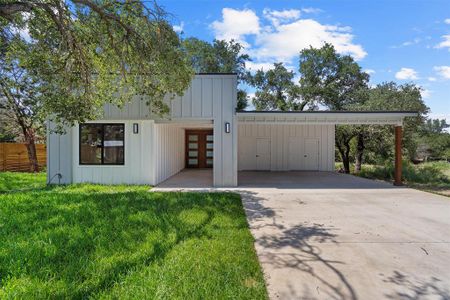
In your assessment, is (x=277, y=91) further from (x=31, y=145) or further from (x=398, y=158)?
(x=31, y=145)

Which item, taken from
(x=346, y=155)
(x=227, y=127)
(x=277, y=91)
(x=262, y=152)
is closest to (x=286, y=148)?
(x=262, y=152)

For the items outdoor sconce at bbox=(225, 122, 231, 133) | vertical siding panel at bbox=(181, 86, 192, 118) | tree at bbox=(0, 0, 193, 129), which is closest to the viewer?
tree at bbox=(0, 0, 193, 129)

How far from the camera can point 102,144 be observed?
9930 mm

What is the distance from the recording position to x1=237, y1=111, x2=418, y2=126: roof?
995 centimetres

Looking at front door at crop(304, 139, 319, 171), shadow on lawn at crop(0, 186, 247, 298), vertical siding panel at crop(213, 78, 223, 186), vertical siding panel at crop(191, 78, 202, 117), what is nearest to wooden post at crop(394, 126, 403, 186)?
front door at crop(304, 139, 319, 171)

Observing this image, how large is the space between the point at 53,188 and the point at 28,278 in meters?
6.92

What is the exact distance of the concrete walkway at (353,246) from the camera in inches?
117

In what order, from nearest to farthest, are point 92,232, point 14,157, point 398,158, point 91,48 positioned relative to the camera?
point 92,232 < point 91,48 < point 398,158 < point 14,157

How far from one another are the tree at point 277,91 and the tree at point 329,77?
30.3 inches

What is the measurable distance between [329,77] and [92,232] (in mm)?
24097

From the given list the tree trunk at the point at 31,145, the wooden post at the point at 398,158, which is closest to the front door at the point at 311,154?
the wooden post at the point at 398,158

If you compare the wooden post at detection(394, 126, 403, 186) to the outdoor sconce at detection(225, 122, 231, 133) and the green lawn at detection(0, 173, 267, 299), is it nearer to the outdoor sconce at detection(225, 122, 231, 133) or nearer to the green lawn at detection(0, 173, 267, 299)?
the outdoor sconce at detection(225, 122, 231, 133)

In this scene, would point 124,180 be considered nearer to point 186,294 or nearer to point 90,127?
point 90,127

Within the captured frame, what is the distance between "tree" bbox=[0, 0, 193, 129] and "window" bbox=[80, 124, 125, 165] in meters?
2.07
